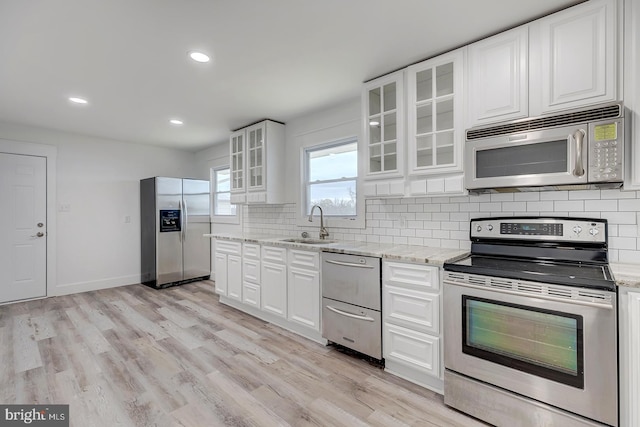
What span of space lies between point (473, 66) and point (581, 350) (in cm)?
186

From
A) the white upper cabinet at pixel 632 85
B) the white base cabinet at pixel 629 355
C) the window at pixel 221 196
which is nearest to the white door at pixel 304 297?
the white base cabinet at pixel 629 355

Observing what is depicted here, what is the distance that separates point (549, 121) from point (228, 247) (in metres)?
3.53

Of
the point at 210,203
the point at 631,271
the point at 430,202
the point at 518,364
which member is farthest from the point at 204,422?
the point at 210,203

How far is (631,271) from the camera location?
1.61m

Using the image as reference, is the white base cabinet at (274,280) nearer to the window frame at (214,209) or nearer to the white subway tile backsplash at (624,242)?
the window frame at (214,209)

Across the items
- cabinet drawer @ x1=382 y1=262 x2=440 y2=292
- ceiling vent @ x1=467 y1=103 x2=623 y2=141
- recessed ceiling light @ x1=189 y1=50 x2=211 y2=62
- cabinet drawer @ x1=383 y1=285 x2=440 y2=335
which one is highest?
recessed ceiling light @ x1=189 y1=50 x2=211 y2=62

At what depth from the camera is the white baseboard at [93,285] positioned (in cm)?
453

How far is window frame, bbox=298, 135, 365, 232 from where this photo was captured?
10.7 feet

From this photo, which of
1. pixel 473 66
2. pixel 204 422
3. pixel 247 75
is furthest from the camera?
pixel 247 75

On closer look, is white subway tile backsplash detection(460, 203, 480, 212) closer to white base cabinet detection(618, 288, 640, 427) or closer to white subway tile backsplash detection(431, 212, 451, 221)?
white subway tile backsplash detection(431, 212, 451, 221)

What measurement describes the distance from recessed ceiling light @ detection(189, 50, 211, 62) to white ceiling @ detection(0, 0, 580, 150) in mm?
58

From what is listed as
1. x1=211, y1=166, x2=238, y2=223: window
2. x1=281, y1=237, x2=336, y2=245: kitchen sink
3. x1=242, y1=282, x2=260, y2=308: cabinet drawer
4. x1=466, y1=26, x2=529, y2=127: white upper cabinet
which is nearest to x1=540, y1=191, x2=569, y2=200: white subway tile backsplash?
x1=466, y1=26, x2=529, y2=127: white upper cabinet

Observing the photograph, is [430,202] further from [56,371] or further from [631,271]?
[56,371]

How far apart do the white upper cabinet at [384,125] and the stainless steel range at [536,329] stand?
102 centimetres
